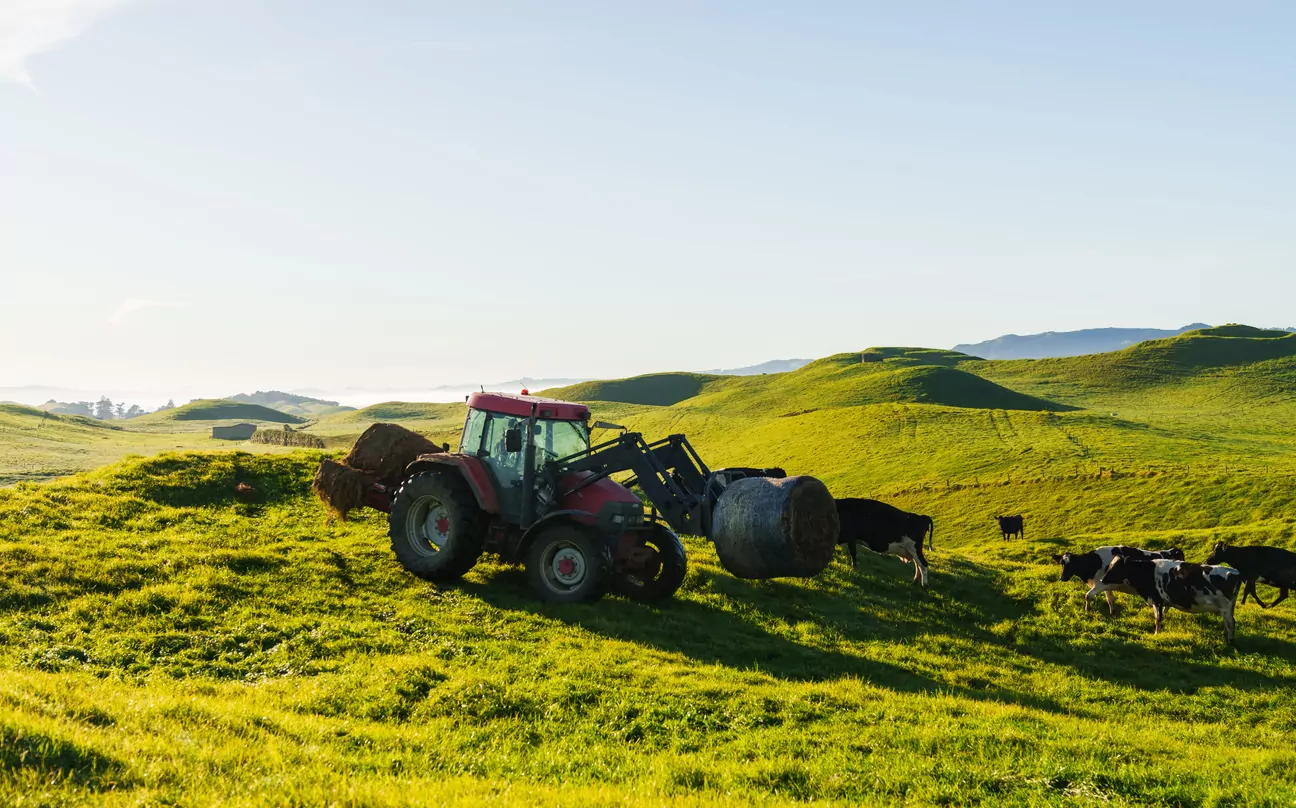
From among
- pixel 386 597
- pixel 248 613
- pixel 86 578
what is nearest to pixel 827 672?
pixel 386 597

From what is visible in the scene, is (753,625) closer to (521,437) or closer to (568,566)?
(568,566)

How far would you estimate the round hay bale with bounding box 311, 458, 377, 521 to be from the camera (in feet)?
68.1

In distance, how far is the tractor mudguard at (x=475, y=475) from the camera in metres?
17.1

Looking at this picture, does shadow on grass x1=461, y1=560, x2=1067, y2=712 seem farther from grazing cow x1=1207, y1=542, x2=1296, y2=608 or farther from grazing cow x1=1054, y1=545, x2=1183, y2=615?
grazing cow x1=1207, y1=542, x2=1296, y2=608

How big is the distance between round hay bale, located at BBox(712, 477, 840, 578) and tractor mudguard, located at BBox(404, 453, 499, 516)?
18.9 feet

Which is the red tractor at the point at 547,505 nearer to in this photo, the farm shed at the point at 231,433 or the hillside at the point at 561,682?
the hillside at the point at 561,682

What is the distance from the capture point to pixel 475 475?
1738 cm

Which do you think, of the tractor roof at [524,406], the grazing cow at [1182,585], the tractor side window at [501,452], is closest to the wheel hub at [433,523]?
the tractor side window at [501,452]

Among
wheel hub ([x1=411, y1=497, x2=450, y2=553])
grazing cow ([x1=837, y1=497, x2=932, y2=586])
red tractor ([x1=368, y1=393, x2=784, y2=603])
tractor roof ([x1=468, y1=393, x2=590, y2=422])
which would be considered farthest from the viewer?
grazing cow ([x1=837, y1=497, x2=932, y2=586])

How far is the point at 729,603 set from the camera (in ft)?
58.9

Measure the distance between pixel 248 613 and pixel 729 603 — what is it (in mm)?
9466

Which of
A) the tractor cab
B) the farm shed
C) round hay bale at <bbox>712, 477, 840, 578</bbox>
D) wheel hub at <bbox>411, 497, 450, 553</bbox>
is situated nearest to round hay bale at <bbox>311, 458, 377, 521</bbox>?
wheel hub at <bbox>411, 497, 450, 553</bbox>

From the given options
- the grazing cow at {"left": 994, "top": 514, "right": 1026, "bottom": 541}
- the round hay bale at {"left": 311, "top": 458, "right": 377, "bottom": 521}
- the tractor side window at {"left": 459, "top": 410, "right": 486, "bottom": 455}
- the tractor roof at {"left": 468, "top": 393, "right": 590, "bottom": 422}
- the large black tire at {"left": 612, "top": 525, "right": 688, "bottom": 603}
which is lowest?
the grazing cow at {"left": 994, "top": 514, "right": 1026, "bottom": 541}

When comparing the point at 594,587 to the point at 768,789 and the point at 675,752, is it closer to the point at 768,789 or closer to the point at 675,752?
the point at 675,752
